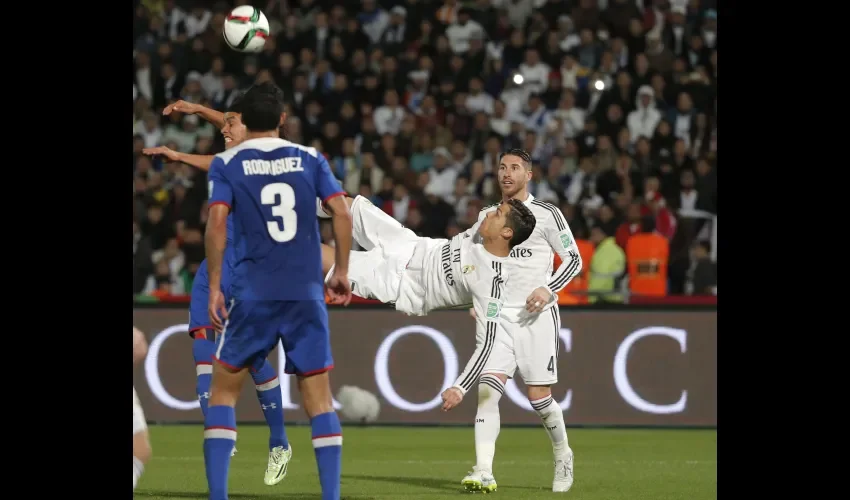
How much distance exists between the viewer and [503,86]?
1855cm

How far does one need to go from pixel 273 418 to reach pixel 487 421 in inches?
58.4

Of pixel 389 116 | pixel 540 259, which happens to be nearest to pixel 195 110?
pixel 540 259

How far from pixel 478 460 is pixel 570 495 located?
2.18 ft

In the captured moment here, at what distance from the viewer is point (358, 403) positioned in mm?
13758

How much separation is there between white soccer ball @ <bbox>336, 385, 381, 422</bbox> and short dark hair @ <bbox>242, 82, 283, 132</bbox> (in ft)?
24.3

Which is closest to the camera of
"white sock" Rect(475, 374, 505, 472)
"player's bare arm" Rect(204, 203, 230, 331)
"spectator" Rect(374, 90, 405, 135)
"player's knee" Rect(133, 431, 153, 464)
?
"player's bare arm" Rect(204, 203, 230, 331)

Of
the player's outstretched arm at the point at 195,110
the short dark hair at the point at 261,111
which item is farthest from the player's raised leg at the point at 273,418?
the short dark hair at the point at 261,111

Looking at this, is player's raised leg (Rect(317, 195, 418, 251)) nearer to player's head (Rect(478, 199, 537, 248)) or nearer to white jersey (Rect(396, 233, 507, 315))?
white jersey (Rect(396, 233, 507, 315))

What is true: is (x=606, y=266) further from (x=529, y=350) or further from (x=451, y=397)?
(x=451, y=397)

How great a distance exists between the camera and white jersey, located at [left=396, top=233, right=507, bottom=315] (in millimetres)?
8969

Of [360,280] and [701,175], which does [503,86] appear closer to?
[701,175]

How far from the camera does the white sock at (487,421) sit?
8.63 meters

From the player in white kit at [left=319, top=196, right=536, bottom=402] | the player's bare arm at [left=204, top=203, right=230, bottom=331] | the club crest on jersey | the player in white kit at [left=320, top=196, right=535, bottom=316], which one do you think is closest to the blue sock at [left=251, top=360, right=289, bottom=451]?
the player in white kit at [left=319, top=196, right=536, bottom=402]
